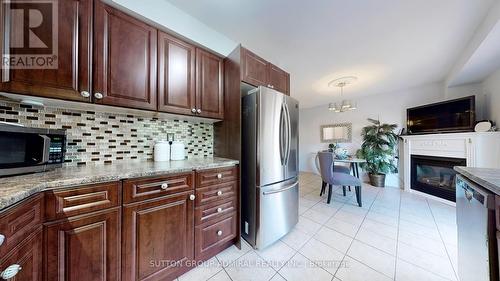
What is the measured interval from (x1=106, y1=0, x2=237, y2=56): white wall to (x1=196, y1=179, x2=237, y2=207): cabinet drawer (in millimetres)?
1508

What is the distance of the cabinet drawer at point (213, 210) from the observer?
136 centimetres

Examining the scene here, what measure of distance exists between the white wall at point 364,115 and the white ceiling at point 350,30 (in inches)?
34.8

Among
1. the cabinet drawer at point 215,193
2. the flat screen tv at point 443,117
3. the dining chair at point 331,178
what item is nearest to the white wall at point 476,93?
the flat screen tv at point 443,117

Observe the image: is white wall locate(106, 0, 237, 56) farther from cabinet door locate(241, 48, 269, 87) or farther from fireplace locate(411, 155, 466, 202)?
fireplace locate(411, 155, 466, 202)

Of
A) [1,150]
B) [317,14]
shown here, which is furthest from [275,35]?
[1,150]

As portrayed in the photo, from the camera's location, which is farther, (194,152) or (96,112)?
(194,152)

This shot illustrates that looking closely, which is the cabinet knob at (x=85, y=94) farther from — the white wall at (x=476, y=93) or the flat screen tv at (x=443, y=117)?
the white wall at (x=476, y=93)

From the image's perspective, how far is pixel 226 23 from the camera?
1822 millimetres

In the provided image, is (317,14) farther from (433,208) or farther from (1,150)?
(433,208)

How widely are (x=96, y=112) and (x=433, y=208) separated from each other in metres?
4.67

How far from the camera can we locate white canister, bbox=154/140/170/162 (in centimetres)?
160

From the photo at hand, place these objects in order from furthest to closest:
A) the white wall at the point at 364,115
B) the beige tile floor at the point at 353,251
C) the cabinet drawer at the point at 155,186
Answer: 1. the white wall at the point at 364,115
2. the beige tile floor at the point at 353,251
3. the cabinet drawer at the point at 155,186

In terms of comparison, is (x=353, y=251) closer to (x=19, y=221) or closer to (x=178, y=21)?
(x=19, y=221)

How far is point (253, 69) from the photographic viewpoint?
5.81 feet
